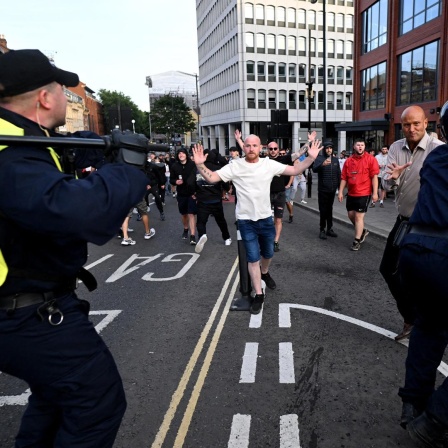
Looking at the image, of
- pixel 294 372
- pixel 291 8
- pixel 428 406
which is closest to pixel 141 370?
pixel 294 372

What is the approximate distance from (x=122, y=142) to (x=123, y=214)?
0.33 m

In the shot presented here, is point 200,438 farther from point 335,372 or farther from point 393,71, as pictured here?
point 393,71

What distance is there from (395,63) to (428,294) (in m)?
23.8

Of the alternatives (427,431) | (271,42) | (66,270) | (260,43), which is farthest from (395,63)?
(271,42)

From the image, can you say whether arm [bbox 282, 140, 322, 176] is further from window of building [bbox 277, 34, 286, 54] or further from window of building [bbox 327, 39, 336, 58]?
window of building [bbox 327, 39, 336, 58]

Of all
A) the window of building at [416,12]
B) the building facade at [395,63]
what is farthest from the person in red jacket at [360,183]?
the window of building at [416,12]

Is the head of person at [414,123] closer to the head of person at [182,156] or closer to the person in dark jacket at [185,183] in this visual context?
the person in dark jacket at [185,183]

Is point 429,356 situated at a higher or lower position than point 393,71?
lower

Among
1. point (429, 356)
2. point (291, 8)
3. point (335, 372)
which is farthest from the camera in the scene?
point (291, 8)

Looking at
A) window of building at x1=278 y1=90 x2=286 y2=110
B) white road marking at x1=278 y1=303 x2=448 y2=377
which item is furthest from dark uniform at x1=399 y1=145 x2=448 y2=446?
window of building at x1=278 y1=90 x2=286 y2=110

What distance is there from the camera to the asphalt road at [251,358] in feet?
9.39

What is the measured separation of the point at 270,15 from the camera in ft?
176

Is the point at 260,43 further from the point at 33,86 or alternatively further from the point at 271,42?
the point at 33,86

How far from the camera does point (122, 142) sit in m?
1.75
